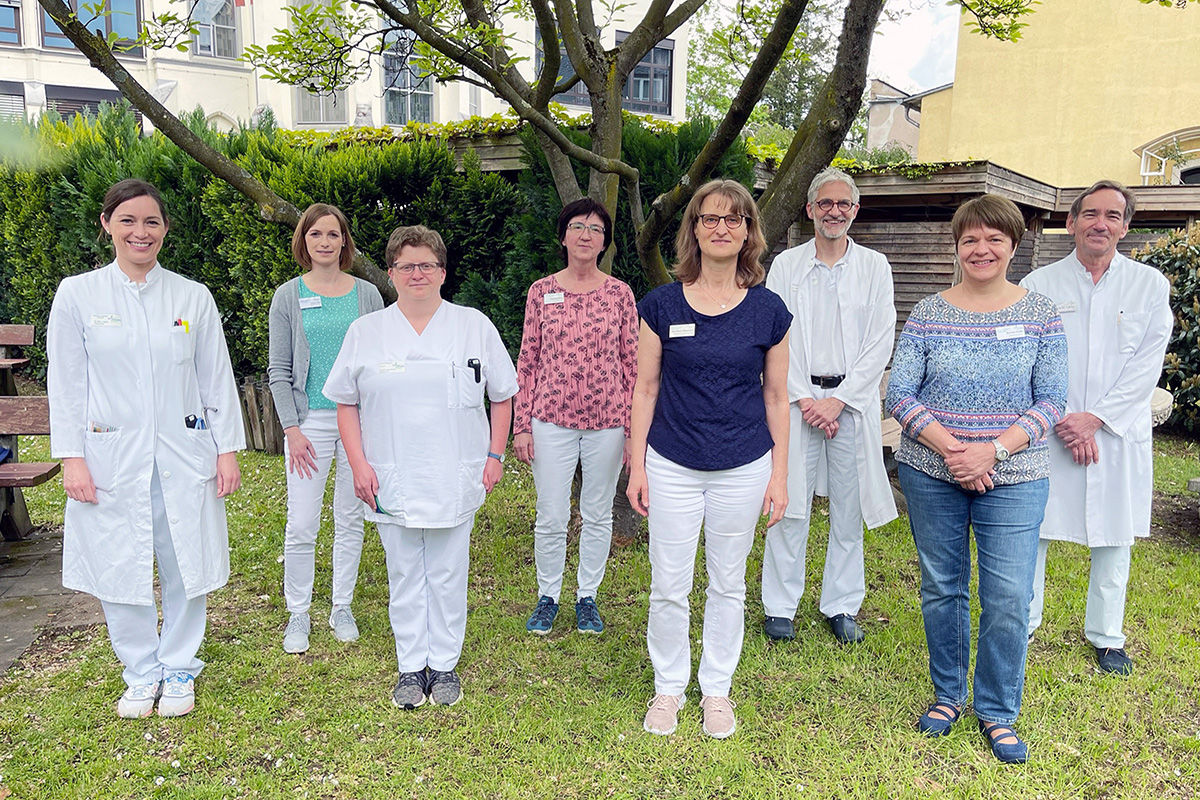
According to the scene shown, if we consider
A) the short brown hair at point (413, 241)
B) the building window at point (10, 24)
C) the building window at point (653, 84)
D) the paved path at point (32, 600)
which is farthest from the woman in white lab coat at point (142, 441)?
the building window at point (10, 24)

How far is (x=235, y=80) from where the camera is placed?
74.3 ft

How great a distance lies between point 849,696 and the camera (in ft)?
12.0

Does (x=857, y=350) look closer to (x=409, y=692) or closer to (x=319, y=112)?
(x=409, y=692)

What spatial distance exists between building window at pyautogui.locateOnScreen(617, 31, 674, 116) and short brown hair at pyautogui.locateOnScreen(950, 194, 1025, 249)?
2091 centimetres

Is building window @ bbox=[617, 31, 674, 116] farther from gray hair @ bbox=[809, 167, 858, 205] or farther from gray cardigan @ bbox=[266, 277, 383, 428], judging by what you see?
gray cardigan @ bbox=[266, 277, 383, 428]

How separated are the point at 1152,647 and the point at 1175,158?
18.4 m

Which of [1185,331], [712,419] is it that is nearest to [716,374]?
[712,419]

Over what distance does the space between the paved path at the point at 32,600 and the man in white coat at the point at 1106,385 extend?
5.00m

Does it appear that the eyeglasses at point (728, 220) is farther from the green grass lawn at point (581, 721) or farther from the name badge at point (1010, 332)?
the green grass lawn at point (581, 721)

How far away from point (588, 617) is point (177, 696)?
1.92 meters

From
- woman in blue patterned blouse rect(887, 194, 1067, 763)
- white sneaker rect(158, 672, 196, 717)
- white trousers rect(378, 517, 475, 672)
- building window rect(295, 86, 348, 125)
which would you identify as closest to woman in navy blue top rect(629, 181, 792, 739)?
woman in blue patterned blouse rect(887, 194, 1067, 763)

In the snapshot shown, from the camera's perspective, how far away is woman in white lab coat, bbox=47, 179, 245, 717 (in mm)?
3188

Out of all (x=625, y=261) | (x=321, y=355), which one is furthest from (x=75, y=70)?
(x=321, y=355)

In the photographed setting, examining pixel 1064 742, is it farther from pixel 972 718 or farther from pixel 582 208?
pixel 582 208
